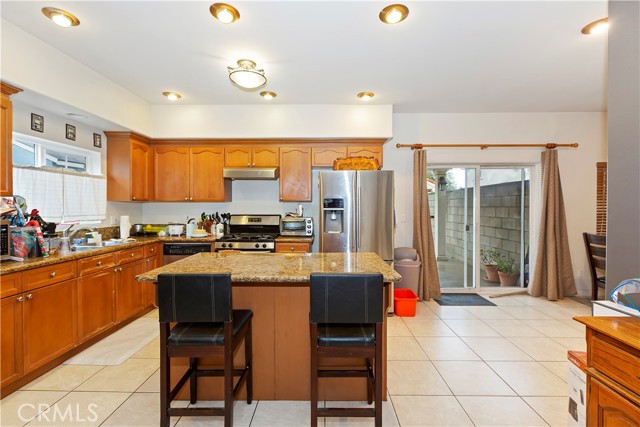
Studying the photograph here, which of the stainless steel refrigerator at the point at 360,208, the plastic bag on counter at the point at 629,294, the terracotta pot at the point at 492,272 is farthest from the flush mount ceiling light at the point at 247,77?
the terracotta pot at the point at 492,272

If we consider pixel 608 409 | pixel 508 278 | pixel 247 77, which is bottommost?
pixel 508 278

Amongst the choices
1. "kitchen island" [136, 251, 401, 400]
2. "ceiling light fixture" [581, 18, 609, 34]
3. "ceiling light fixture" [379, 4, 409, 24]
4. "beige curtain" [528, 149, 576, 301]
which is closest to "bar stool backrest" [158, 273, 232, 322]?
"kitchen island" [136, 251, 401, 400]

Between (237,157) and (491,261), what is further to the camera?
(491,261)

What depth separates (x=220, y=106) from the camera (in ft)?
13.8

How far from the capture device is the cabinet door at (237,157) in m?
4.30

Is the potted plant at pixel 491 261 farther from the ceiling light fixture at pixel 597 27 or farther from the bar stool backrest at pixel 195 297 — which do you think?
the bar stool backrest at pixel 195 297

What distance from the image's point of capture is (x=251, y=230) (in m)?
4.50

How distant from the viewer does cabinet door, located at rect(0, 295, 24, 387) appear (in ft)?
6.77

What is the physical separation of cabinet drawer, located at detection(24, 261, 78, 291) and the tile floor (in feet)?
2.40

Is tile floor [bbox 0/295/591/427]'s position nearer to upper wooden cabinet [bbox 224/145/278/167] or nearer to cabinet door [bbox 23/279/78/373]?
cabinet door [bbox 23/279/78/373]

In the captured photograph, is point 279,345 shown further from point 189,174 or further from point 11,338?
point 189,174

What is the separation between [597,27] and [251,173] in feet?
12.1

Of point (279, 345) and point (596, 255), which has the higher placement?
point (596, 255)

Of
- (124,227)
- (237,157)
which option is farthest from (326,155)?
(124,227)
